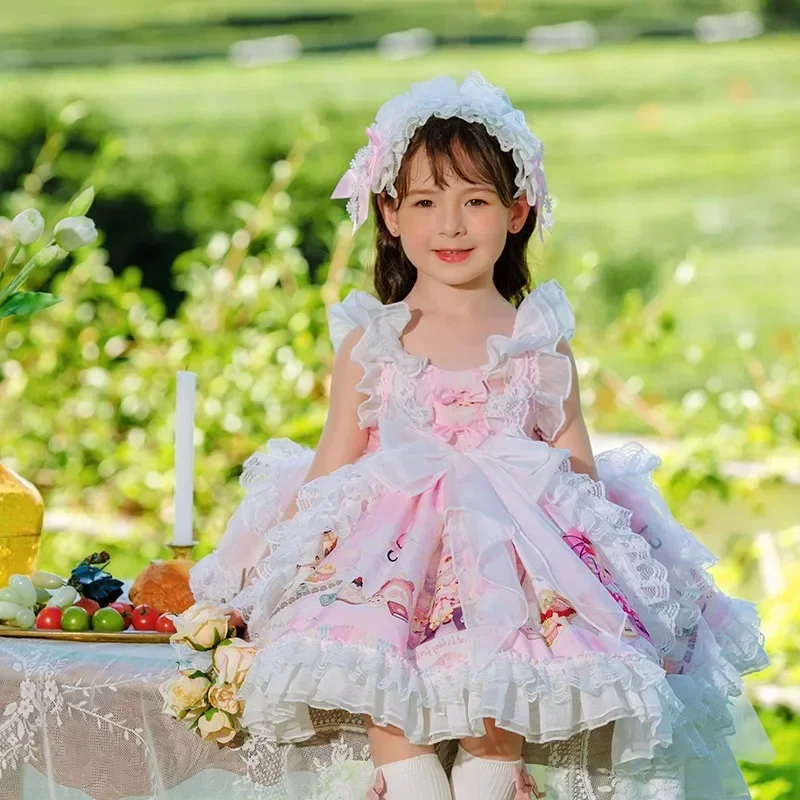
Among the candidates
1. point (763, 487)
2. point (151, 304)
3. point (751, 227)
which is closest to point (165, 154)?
point (151, 304)

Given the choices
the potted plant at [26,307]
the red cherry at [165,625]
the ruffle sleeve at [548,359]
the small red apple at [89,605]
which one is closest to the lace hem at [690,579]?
the ruffle sleeve at [548,359]

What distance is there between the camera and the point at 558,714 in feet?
5.87

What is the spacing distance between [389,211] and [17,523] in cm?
80

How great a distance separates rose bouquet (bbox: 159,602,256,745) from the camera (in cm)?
190

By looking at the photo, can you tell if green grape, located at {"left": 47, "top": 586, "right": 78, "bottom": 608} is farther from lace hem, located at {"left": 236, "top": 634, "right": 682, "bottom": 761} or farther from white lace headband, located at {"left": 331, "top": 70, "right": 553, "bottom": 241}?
white lace headband, located at {"left": 331, "top": 70, "right": 553, "bottom": 241}

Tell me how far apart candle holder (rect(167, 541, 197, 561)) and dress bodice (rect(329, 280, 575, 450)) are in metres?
0.36

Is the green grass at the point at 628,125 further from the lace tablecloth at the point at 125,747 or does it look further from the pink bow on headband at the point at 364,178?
the lace tablecloth at the point at 125,747

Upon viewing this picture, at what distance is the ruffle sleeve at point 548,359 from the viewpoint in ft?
7.09

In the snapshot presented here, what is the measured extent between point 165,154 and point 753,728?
3.83m

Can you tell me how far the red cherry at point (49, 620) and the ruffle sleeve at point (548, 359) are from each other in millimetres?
803

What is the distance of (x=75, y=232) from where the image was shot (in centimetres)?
230

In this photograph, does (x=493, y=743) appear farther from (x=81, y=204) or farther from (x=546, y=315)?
(x=81, y=204)

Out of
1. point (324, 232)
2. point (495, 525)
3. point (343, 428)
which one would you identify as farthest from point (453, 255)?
point (324, 232)

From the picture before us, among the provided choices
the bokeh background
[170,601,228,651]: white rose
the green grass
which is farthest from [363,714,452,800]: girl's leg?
the green grass
